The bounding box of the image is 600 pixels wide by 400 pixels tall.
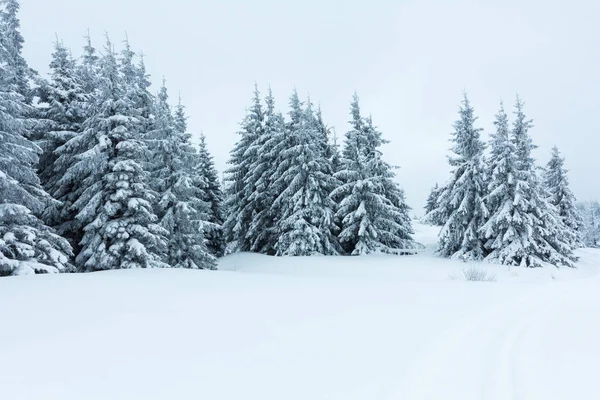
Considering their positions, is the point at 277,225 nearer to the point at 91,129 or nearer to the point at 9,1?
the point at 91,129

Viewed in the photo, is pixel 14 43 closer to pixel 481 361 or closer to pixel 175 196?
pixel 175 196

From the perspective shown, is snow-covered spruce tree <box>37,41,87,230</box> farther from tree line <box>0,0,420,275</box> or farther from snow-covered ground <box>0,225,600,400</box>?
snow-covered ground <box>0,225,600,400</box>

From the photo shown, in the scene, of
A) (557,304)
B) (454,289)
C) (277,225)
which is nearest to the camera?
(557,304)

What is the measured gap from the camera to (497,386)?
4121mm

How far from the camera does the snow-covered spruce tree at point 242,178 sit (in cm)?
2802

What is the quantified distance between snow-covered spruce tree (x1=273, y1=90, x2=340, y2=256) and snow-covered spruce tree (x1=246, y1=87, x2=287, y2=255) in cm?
66

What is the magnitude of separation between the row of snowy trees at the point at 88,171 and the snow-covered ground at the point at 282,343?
4110 mm

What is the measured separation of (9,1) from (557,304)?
2247 cm

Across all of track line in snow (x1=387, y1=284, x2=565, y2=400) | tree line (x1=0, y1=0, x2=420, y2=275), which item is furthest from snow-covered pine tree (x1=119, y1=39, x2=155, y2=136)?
track line in snow (x1=387, y1=284, x2=565, y2=400)

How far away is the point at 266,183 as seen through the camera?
2723 cm

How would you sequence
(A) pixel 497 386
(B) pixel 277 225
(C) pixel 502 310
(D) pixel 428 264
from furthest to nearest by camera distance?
1. (B) pixel 277 225
2. (D) pixel 428 264
3. (C) pixel 502 310
4. (A) pixel 497 386

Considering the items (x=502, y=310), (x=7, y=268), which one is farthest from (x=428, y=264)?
(x=7, y=268)

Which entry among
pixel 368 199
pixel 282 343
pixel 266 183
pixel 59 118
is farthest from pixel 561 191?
pixel 59 118

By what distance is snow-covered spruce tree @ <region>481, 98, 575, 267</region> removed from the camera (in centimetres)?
2112
